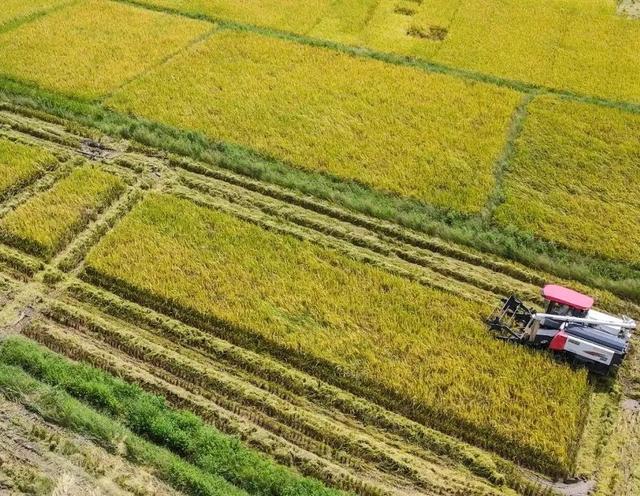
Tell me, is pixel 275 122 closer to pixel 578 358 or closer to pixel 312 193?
pixel 312 193

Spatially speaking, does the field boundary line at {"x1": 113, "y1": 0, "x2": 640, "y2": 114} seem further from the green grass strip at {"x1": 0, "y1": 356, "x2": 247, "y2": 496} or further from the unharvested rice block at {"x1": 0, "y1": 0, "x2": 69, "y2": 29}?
the green grass strip at {"x1": 0, "y1": 356, "x2": 247, "y2": 496}

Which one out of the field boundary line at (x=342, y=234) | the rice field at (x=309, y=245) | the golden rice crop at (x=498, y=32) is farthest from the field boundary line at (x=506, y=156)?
the field boundary line at (x=342, y=234)

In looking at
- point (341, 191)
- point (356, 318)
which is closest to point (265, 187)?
point (341, 191)

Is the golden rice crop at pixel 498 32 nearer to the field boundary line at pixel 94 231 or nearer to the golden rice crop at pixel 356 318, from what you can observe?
the field boundary line at pixel 94 231

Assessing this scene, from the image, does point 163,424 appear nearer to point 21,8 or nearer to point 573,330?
point 573,330

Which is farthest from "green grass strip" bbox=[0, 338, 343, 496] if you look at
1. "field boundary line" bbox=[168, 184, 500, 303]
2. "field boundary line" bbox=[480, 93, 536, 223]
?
"field boundary line" bbox=[480, 93, 536, 223]
